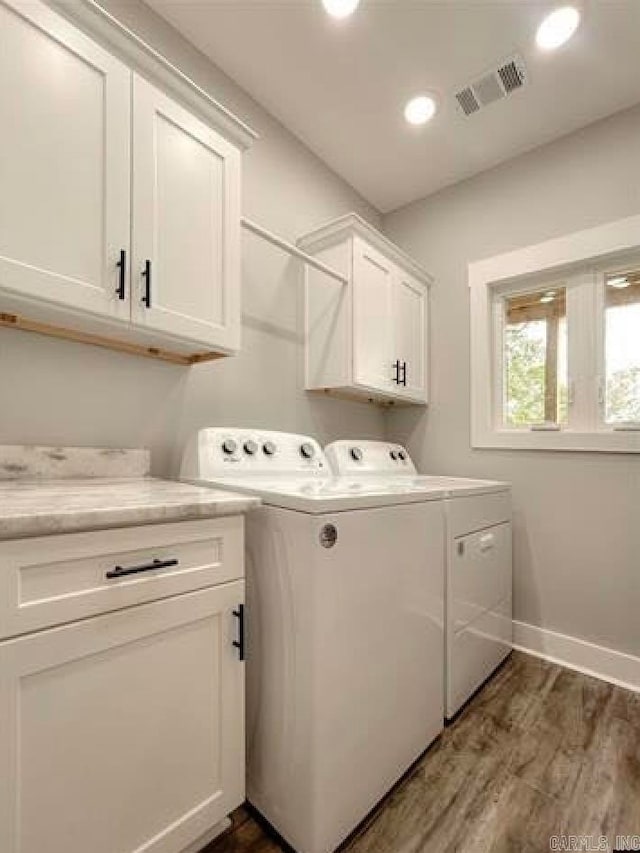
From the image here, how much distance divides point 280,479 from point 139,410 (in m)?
0.57

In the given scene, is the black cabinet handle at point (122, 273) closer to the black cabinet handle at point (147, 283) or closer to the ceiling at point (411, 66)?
the black cabinet handle at point (147, 283)

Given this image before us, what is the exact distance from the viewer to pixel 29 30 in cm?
96

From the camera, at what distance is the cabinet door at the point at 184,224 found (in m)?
1.15

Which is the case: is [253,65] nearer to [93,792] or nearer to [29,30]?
[29,30]

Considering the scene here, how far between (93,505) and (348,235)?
5.63 ft

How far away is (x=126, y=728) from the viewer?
2.68 ft

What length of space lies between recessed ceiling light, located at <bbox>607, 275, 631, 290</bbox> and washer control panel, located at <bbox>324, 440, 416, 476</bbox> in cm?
134

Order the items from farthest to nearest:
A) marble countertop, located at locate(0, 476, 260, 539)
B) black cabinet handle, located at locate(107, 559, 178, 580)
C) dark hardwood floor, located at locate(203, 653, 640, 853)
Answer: dark hardwood floor, located at locate(203, 653, 640, 853) < black cabinet handle, located at locate(107, 559, 178, 580) < marble countertop, located at locate(0, 476, 260, 539)

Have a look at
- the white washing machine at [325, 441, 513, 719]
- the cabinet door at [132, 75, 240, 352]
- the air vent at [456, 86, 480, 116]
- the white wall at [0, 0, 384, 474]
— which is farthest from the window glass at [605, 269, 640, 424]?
the cabinet door at [132, 75, 240, 352]

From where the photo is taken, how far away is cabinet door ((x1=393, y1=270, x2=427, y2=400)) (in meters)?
2.29

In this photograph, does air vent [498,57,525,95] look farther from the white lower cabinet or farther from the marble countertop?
the white lower cabinet

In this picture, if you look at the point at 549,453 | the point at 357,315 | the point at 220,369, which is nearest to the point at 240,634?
the point at 220,369

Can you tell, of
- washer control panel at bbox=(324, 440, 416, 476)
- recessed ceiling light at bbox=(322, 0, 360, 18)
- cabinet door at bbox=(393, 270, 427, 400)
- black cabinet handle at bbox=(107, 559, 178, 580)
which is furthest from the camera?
cabinet door at bbox=(393, 270, 427, 400)

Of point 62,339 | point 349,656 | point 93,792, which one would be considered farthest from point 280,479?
point 93,792
